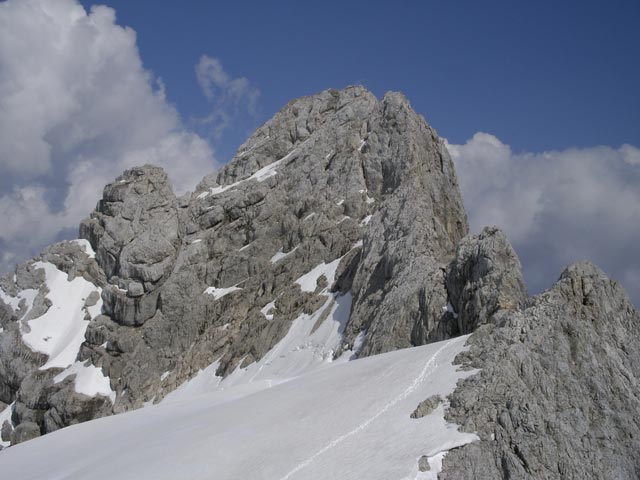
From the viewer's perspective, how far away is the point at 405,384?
23578 millimetres

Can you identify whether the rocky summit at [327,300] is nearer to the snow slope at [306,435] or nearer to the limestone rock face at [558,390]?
the limestone rock face at [558,390]

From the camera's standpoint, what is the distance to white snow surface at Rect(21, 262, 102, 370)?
7375 cm

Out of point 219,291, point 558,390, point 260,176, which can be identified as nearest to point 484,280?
point 558,390

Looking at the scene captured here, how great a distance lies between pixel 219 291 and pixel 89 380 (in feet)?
54.9

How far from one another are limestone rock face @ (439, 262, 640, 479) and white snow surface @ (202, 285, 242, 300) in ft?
146

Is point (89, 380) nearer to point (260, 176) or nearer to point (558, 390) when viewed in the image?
point (260, 176)

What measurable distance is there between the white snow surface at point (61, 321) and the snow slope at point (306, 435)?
37418 mm

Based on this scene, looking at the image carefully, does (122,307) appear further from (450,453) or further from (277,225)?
(450,453)

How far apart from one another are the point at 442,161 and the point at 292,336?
26.0 m

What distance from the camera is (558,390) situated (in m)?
20.8

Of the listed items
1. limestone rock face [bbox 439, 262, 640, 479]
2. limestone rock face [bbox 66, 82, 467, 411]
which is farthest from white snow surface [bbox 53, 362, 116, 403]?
limestone rock face [bbox 439, 262, 640, 479]

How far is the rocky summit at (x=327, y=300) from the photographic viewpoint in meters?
20.4

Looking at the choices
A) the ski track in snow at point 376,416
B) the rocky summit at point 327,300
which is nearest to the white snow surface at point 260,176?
the rocky summit at point 327,300

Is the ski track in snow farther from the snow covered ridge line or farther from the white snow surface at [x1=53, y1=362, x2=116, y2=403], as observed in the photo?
the snow covered ridge line
